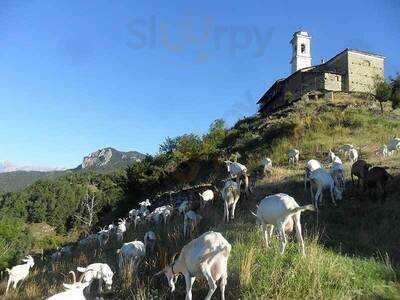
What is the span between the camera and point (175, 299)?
997cm

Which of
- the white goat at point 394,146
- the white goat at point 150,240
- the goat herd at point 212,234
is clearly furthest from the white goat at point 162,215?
the white goat at point 394,146

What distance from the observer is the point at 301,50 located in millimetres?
84562

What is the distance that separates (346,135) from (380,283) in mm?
26171

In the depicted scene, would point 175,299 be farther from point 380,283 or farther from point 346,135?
point 346,135

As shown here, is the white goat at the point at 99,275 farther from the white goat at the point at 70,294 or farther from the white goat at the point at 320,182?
the white goat at the point at 320,182

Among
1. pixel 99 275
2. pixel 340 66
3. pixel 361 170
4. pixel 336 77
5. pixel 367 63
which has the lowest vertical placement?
pixel 99 275

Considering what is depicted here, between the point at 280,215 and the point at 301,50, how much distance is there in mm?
76998

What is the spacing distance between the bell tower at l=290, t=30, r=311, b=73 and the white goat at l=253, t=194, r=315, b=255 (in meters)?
74.5

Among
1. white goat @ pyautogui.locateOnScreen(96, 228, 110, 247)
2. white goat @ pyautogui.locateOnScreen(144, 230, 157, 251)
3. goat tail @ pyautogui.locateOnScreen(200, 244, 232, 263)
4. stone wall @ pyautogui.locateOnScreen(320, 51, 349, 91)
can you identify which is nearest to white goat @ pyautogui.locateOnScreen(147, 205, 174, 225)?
white goat @ pyautogui.locateOnScreen(96, 228, 110, 247)

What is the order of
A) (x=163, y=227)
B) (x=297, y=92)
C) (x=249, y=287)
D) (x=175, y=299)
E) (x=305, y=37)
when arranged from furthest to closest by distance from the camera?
(x=305, y=37) < (x=297, y=92) < (x=163, y=227) < (x=175, y=299) < (x=249, y=287)

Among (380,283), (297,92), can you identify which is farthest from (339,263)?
(297,92)

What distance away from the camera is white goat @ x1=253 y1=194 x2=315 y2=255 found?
34.9 feet

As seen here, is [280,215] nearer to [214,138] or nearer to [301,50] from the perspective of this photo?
[214,138]

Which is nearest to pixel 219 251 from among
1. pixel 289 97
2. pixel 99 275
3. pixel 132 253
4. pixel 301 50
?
pixel 99 275
